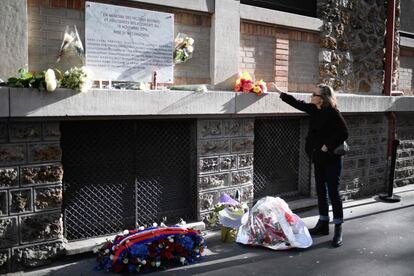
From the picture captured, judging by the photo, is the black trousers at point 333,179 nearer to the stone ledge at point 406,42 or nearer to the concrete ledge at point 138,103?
the concrete ledge at point 138,103

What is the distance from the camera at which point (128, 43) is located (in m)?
4.86

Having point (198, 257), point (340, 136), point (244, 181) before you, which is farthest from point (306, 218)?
point (198, 257)

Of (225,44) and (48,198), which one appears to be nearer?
(48,198)

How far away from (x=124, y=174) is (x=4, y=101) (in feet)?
5.41

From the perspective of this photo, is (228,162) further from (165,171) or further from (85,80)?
(85,80)

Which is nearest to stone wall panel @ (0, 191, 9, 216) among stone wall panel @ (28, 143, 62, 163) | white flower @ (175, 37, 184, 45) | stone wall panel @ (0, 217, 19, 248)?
stone wall panel @ (0, 217, 19, 248)

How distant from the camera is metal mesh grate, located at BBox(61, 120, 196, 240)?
4.75 metres

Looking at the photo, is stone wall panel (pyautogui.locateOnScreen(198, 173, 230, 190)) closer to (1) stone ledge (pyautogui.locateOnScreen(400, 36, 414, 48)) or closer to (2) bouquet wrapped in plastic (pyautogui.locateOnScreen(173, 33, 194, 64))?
(2) bouquet wrapped in plastic (pyautogui.locateOnScreen(173, 33, 194, 64))

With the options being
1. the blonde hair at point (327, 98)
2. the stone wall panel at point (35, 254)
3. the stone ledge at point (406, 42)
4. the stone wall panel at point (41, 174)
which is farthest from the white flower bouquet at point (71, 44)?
the stone ledge at point (406, 42)

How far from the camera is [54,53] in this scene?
4.46 m

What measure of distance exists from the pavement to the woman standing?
34cm

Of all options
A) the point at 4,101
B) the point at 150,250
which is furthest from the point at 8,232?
the point at 150,250

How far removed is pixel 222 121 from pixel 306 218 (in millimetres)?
2008

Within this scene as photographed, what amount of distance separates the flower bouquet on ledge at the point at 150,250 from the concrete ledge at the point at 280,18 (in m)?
2.96
